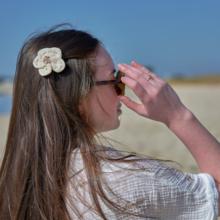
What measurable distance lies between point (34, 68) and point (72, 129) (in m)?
0.23

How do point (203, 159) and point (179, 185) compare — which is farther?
point (203, 159)

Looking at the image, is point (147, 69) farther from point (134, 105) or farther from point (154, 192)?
point (154, 192)

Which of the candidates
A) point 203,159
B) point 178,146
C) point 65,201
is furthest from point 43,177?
point 178,146

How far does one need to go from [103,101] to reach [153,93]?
0.16m

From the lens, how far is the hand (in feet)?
6.02

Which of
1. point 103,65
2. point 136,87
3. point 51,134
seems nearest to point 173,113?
point 136,87

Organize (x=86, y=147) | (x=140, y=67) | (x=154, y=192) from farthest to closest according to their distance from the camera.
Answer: (x=140, y=67) → (x=86, y=147) → (x=154, y=192)

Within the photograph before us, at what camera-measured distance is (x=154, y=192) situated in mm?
1667

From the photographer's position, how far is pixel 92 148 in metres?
1.77

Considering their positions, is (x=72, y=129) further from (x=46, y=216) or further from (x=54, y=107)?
(x=46, y=216)

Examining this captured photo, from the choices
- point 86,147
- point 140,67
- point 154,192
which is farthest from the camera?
point 140,67

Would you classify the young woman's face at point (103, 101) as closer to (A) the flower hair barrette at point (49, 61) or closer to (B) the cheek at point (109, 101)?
(B) the cheek at point (109, 101)

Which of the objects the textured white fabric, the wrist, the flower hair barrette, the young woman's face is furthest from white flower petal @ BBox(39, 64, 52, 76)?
the wrist

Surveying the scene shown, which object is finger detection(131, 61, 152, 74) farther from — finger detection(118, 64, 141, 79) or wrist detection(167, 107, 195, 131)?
wrist detection(167, 107, 195, 131)
